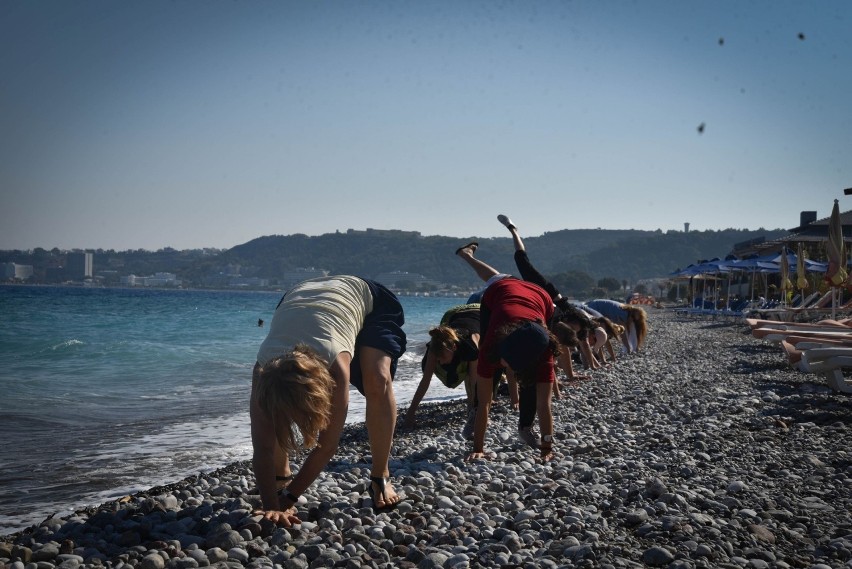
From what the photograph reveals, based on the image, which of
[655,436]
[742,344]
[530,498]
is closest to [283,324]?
[530,498]

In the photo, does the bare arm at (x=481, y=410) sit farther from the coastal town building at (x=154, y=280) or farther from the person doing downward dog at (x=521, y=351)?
the coastal town building at (x=154, y=280)

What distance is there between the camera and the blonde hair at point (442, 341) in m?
5.68

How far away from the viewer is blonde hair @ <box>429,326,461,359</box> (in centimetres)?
568

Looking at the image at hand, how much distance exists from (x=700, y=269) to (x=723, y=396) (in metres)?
23.2

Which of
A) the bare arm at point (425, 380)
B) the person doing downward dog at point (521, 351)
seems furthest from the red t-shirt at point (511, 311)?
the bare arm at point (425, 380)

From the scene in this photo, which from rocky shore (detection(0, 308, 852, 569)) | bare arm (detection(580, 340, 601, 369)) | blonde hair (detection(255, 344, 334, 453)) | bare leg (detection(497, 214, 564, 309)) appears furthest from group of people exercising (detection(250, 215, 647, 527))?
bare arm (detection(580, 340, 601, 369))

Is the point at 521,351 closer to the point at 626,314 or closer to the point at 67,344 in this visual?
the point at 626,314

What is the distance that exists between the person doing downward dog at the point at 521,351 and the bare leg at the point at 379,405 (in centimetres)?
107

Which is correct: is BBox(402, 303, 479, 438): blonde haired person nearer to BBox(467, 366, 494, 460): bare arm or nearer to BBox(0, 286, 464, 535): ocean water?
BBox(467, 366, 494, 460): bare arm

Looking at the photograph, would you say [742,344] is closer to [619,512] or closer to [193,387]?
[193,387]

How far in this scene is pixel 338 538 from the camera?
301 centimetres

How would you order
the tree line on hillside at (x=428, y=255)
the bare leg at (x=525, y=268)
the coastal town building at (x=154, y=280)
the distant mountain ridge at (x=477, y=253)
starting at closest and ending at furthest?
the bare leg at (x=525, y=268) → the distant mountain ridge at (x=477, y=253) → the tree line on hillside at (x=428, y=255) → the coastal town building at (x=154, y=280)

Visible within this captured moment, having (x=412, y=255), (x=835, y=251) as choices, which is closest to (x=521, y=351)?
(x=835, y=251)

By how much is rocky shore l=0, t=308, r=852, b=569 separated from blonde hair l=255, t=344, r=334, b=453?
0.49 metres
